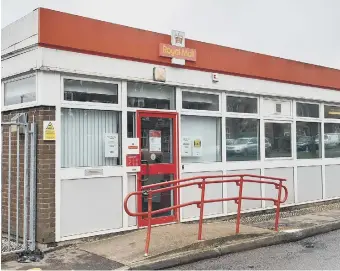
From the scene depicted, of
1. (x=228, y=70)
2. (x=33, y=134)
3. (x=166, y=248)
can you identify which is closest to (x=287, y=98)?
(x=228, y=70)

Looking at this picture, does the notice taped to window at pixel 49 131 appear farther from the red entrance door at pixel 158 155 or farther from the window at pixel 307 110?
the window at pixel 307 110

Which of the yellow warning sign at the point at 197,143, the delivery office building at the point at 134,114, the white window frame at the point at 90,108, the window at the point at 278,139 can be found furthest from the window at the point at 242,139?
the white window frame at the point at 90,108

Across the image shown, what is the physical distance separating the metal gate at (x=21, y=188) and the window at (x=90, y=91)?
2.46 feet

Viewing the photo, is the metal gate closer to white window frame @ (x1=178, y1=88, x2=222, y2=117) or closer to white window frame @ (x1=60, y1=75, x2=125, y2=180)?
white window frame @ (x1=60, y1=75, x2=125, y2=180)

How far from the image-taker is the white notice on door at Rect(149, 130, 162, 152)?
800 centimetres

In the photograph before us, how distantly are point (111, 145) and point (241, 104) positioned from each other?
3286 mm

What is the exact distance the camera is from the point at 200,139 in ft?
29.0

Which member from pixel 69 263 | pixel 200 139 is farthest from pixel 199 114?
pixel 69 263

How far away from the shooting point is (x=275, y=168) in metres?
10.2

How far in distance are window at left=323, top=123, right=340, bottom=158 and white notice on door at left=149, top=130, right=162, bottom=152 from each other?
540 centimetres

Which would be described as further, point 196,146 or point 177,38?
point 196,146

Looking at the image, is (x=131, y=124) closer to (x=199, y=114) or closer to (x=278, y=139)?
(x=199, y=114)

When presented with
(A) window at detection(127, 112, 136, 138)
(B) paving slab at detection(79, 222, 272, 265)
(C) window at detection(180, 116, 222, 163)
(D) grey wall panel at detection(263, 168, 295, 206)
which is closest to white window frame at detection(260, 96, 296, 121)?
(D) grey wall panel at detection(263, 168, 295, 206)

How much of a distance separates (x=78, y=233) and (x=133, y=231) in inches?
39.5
